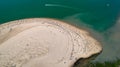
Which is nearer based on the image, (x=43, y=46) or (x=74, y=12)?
(x=43, y=46)

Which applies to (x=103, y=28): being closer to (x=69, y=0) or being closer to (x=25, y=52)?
(x=69, y=0)

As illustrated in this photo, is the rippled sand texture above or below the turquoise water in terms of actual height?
below

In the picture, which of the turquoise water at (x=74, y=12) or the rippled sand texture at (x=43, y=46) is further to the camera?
the turquoise water at (x=74, y=12)

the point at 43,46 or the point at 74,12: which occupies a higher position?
the point at 74,12

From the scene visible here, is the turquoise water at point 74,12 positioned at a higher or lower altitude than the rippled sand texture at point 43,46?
higher
